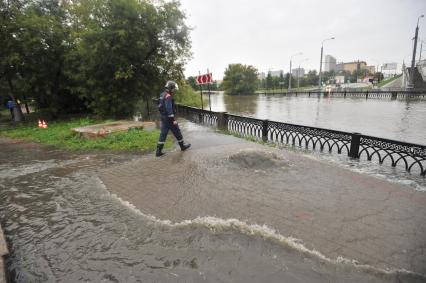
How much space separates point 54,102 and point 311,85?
92924 mm

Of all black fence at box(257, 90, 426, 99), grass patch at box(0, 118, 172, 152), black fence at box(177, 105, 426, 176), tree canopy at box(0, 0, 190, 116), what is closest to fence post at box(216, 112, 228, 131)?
black fence at box(177, 105, 426, 176)

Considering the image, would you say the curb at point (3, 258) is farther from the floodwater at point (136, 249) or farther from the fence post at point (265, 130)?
the fence post at point (265, 130)

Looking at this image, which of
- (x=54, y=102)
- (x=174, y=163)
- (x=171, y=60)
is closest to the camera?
(x=174, y=163)

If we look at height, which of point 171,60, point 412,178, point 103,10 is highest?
point 103,10

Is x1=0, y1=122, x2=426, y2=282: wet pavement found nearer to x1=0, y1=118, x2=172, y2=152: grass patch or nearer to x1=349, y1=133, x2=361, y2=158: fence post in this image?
x1=349, y1=133, x2=361, y2=158: fence post

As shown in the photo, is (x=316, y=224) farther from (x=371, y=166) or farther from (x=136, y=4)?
(x=136, y=4)

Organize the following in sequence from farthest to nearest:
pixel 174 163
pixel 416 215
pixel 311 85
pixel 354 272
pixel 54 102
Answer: pixel 311 85 < pixel 54 102 < pixel 174 163 < pixel 416 215 < pixel 354 272

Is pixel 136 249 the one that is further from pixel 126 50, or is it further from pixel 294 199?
pixel 126 50

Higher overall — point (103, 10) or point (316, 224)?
point (103, 10)

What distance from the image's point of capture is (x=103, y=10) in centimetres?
1455

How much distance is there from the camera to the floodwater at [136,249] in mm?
3068

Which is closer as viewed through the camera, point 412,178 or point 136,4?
point 412,178

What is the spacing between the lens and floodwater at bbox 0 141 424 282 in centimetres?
307

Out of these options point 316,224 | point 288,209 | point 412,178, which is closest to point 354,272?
point 316,224
